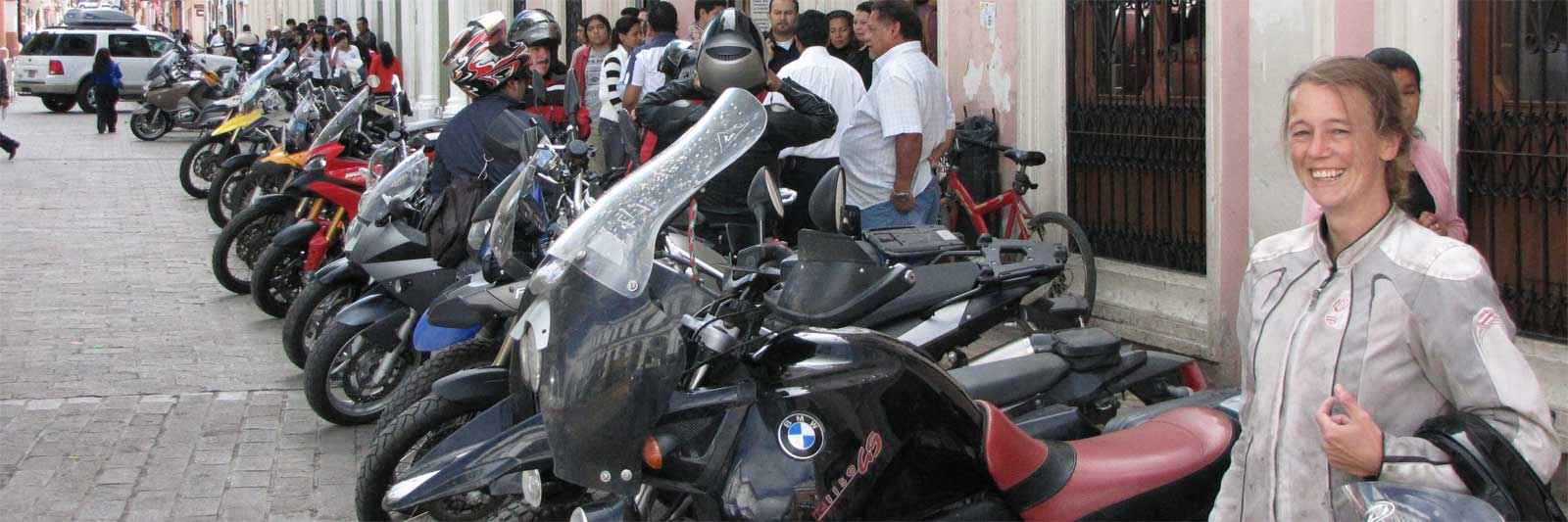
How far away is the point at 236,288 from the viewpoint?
404 inches

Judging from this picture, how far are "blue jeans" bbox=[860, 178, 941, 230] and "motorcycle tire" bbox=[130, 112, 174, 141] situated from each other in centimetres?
2065

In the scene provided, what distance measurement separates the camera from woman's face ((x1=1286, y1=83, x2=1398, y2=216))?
2418 mm

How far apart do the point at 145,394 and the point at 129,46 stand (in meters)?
28.8

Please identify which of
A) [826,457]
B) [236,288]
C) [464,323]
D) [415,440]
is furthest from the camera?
[236,288]

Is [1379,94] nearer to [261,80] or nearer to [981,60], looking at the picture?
[981,60]

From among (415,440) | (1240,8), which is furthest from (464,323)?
(1240,8)

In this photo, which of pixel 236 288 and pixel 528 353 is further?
pixel 236 288

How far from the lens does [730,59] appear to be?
6.29 meters

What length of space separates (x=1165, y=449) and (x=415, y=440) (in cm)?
242

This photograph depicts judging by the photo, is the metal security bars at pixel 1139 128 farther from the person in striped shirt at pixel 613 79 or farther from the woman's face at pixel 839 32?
the person in striped shirt at pixel 613 79

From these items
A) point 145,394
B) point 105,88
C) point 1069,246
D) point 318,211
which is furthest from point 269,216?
point 105,88

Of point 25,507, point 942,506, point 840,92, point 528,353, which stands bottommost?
point 25,507

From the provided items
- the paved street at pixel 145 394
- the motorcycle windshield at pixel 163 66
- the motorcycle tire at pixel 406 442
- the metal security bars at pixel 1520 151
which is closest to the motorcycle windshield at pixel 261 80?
the paved street at pixel 145 394

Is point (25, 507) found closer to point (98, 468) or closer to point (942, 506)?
point (98, 468)
